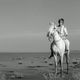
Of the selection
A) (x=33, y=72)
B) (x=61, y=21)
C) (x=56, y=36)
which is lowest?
(x=33, y=72)

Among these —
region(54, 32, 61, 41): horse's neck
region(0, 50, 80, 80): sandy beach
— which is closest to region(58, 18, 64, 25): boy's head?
region(54, 32, 61, 41): horse's neck

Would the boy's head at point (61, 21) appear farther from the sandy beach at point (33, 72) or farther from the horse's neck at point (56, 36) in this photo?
the sandy beach at point (33, 72)

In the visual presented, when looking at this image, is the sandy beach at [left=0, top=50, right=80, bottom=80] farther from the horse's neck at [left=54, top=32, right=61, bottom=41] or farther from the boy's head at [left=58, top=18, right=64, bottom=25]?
the boy's head at [left=58, top=18, right=64, bottom=25]

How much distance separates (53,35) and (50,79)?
2.47m

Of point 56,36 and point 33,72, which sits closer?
point 56,36

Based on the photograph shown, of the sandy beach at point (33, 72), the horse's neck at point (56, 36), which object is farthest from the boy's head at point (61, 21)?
the sandy beach at point (33, 72)

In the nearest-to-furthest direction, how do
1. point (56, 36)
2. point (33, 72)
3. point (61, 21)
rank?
1. point (56, 36)
2. point (61, 21)
3. point (33, 72)

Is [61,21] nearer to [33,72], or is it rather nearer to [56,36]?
[56,36]

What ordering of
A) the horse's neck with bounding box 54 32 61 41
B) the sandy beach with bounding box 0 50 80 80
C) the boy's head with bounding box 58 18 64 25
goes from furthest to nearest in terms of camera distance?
the boy's head with bounding box 58 18 64 25, the horse's neck with bounding box 54 32 61 41, the sandy beach with bounding box 0 50 80 80

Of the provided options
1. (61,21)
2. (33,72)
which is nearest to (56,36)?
(61,21)

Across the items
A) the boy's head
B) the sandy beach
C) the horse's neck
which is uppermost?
the boy's head

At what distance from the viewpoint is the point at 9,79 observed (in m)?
14.2

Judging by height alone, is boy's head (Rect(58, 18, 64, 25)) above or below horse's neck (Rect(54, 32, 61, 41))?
above

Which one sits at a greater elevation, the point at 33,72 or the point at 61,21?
the point at 61,21
